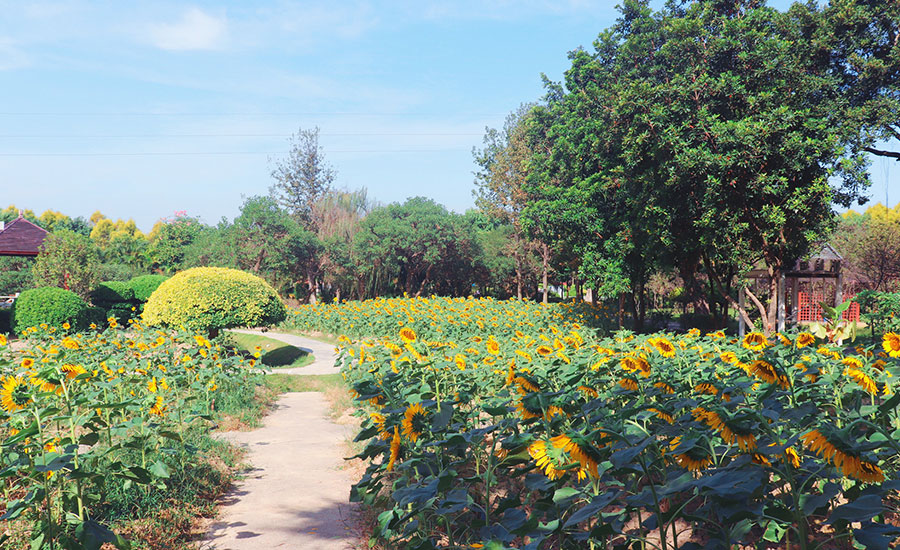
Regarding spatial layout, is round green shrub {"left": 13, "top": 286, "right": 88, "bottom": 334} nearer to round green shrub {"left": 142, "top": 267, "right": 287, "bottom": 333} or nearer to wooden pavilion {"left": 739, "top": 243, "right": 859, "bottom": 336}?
round green shrub {"left": 142, "top": 267, "right": 287, "bottom": 333}

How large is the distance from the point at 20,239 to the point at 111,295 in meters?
4.31

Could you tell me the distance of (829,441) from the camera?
5.62ft

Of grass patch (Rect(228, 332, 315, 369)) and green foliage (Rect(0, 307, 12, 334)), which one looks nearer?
grass patch (Rect(228, 332, 315, 369))

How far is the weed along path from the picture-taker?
3912mm

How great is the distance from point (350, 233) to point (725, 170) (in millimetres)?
23212

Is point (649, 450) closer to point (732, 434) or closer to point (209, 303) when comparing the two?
point (732, 434)

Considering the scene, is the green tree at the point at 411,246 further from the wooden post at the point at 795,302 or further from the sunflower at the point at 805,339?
the sunflower at the point at 805,339

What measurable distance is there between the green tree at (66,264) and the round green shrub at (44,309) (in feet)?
6.76

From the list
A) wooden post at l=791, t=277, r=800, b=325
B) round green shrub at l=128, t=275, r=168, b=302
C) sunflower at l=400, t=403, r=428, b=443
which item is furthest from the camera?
round green shrub at l=128, t=275, r=168, b=302

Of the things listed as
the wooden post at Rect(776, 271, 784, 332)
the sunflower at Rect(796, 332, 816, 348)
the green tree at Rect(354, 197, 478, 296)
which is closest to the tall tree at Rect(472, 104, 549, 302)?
the green tree at Rect(354, 197, 478, 296)

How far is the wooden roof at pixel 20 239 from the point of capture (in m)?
20.6

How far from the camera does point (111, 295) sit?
20375 mm

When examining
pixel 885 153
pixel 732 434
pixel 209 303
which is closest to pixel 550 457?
pixel 732 434

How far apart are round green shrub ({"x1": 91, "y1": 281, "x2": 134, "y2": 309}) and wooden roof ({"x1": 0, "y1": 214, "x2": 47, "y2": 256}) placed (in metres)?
2.21
